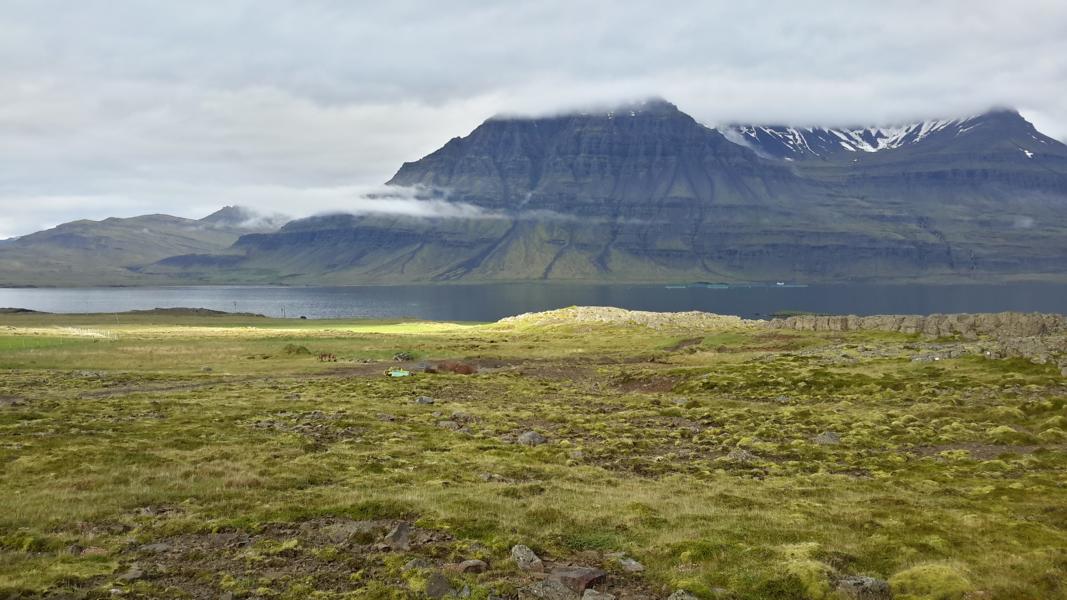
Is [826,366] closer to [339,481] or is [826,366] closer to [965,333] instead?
[965,333]

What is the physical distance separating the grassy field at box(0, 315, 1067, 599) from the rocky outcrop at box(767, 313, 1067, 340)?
87.3 feet

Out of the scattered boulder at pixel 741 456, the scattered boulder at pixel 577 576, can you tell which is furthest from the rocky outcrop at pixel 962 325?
the scattered boulder at pixel 577 576

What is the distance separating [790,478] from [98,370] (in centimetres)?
6259

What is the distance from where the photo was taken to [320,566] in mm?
16422

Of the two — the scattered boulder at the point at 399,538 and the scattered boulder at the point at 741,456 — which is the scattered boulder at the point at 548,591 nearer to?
the scattered boulder at the point at 399,538

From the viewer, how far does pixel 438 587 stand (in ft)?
48.5

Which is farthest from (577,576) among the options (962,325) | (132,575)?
(962,325)

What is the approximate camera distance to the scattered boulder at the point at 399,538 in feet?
57.5

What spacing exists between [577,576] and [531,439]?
1881 centimetres

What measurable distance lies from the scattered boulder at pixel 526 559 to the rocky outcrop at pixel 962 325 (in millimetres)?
70721

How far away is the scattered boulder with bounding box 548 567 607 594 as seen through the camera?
15047 millimetres

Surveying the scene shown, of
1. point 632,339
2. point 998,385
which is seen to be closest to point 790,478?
point 998,385

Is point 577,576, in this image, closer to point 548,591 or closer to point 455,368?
point 548,591

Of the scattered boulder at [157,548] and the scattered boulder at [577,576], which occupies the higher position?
the scattered boulder at [157,548]
